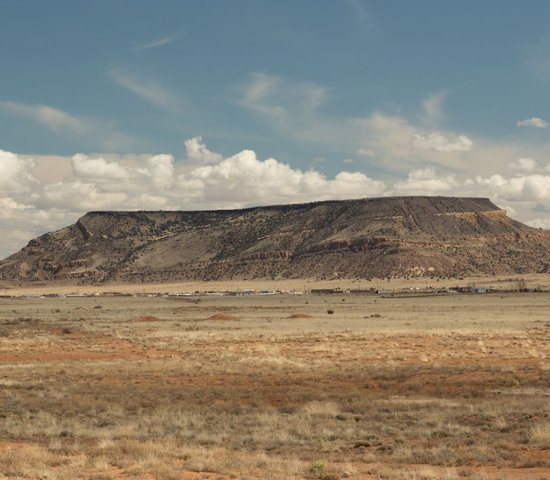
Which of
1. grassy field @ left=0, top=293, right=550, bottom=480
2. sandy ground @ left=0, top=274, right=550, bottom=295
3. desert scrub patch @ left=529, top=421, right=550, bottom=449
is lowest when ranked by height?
grassy field @ left=0, top=293, right=550, bottom=480

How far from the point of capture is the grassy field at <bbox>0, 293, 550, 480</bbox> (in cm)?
1337

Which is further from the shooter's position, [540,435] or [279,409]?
[279,409]

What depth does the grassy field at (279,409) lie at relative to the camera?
1337 cm

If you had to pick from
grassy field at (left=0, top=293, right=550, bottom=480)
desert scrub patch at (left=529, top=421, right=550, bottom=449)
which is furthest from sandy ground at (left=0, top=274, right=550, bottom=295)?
desert scrub patch at (left=529, top=421, right=550, bottom=449)

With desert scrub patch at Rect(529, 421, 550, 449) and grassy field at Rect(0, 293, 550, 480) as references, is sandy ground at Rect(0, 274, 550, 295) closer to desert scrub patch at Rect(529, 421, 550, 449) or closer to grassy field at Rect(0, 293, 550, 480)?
grassy field at Rect(0, 293, 550, 480)

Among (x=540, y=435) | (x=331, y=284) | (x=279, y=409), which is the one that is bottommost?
(x=279, y=409)

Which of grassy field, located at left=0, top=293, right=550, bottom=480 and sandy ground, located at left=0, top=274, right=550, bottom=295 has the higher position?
sandy ground, located at left=0, top=274, right=550, bottom=295

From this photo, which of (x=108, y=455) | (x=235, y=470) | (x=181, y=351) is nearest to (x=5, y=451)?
(x=108, y=455)

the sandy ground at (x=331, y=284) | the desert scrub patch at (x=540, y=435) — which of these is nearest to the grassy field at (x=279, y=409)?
the desert scrub patch at (x=540, y=435)

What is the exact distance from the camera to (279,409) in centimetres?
2038

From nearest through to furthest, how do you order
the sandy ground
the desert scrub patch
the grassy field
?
1. the grassy field
2. the desert scrub patch
3. the sandy ground

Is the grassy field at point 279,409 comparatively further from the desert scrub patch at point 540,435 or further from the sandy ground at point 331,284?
the sandy ground at point 331,284

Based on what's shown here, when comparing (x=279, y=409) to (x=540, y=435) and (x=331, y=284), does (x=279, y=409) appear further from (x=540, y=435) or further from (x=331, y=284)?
(x=331, y=284)

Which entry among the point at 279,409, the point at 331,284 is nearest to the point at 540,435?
the point at 279,409
